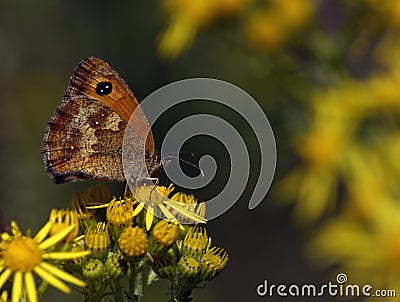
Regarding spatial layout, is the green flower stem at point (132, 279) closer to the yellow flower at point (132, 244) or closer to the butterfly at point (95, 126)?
the yellow flower at point (132, 244)

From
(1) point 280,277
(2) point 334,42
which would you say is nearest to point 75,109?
(2) point 334,42

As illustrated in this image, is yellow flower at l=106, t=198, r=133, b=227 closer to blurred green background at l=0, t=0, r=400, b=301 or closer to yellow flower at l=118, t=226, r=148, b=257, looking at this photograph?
yellow flower at l=118, t=226, r=148, b=257

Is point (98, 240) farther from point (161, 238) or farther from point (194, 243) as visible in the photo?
point (194, 243)

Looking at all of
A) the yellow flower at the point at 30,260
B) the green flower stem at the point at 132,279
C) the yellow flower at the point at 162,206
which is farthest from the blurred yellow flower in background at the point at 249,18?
the yellow flower at the point at 30,260

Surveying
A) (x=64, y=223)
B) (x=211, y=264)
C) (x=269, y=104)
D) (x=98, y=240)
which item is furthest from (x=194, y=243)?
(x=269, y=104)

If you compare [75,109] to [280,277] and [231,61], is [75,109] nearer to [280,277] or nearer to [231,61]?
[231,61]

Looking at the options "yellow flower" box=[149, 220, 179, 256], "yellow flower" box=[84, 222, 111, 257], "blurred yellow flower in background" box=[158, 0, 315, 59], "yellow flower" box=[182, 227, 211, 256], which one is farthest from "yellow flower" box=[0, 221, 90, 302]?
"blurred yellow flower in background" box=[158, 0, 315, 59]
